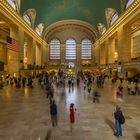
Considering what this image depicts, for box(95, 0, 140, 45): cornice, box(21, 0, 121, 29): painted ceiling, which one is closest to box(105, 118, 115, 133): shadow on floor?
box(95, 0, 140, 45): cornice

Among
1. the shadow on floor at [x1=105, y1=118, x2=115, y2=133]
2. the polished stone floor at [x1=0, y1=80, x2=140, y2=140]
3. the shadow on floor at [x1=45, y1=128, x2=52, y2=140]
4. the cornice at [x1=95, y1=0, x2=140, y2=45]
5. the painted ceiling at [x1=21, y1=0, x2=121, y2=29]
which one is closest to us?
the shadow on floor at [x1=45, y1=128, x2=52, y2=140]

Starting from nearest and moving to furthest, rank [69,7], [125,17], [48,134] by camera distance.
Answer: [48,134] → [125,17] → [69,7]

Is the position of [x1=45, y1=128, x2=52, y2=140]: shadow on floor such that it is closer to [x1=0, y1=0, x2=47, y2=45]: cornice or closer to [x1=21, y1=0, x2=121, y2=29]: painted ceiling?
[x1=0, y1=0, x2=47, y2=45]: cornice

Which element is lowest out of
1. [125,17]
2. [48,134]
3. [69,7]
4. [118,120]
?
[48,134]

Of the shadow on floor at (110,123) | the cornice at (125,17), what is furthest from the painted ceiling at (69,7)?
the shadow on floor at (110,123)

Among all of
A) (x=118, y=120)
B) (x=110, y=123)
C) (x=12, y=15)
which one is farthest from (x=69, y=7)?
(x=118, y=120)

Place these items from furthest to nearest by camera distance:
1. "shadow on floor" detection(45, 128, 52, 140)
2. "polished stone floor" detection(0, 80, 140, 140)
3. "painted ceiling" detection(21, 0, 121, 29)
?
"painted ceiling" detection(21, 0, 121, 29)
"polished stone floor" detection(0, 80, 140, 140)
"shadow on floor" detection(45, 128, 52, 140)

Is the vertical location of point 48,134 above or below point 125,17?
below

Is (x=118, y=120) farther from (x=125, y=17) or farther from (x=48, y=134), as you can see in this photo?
(x=125, y=17)

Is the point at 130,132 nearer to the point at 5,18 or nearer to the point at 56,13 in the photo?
the point at 5,18

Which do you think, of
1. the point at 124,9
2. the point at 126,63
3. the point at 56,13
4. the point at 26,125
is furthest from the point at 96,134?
the point at 56,13

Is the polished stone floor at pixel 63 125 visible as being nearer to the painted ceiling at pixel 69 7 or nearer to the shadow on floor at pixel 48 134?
the shadow on floor at pixel 48 134

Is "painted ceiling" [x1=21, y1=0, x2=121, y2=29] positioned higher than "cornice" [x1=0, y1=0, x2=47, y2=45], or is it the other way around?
"painted ceiling" [x1=21, y1=0, x2=121, y2=29]

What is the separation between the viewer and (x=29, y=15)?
4175 centimetres
